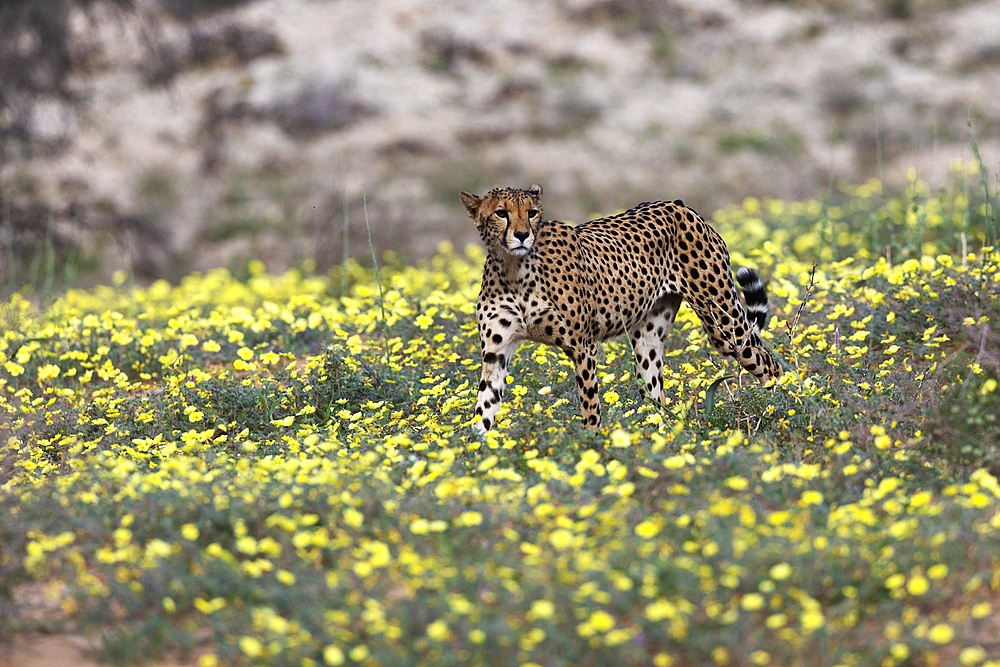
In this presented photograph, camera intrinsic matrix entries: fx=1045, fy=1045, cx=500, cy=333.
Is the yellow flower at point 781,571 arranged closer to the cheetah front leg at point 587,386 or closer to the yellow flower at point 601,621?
the yellow flower at point 601,621

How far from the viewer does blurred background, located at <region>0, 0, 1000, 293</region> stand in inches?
633

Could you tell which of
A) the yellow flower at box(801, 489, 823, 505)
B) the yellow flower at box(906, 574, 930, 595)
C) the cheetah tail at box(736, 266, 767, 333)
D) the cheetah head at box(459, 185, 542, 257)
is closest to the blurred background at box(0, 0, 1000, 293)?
the cheetah tail at box(736, 266, 767, 333)

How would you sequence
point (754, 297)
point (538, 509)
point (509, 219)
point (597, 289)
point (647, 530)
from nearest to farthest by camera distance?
point (647, 530) → point (538, 509) → point (509, 219) → point (597, 289) → point (754, 297)

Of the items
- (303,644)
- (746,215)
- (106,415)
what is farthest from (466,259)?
(303,644)

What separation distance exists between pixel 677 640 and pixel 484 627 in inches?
24.0

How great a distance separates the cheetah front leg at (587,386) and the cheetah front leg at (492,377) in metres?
0.36

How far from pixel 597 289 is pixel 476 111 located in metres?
12.4

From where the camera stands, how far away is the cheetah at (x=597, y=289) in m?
5.52

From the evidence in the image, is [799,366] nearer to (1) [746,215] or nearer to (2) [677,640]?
(2) [677,640]

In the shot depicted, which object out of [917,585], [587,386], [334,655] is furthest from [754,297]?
[334,655]

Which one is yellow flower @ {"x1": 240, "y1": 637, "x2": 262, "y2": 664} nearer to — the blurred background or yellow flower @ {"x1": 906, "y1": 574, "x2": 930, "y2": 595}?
yellow flower @ {"x1": 906, "y1": 574, "x2": 930, "y2": 595}

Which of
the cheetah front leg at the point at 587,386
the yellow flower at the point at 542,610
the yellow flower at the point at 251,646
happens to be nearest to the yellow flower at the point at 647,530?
the yellow flower at the point at 542,610

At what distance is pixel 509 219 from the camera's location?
5363mm

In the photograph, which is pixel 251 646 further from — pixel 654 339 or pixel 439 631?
pixel 654 339
